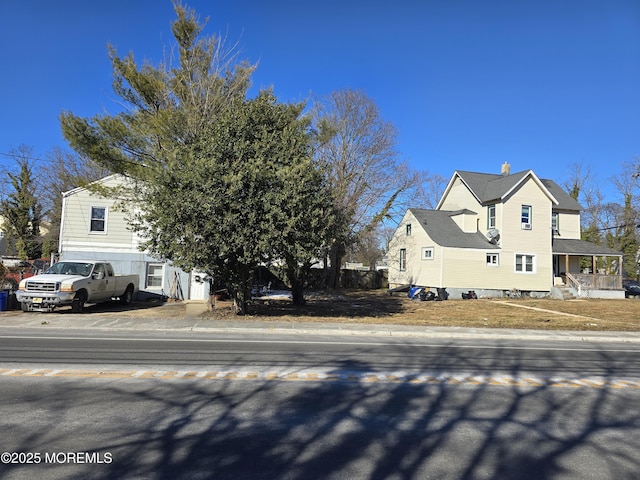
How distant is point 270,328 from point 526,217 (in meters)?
24.8

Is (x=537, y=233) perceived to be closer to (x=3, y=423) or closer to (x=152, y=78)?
(x=152, y=78)

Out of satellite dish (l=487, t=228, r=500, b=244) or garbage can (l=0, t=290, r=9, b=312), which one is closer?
garbage can (l=0, t=290, r=9, b=312)

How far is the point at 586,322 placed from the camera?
56.1ft

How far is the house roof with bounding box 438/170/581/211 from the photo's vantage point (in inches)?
1240

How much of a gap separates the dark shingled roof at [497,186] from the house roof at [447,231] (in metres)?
1.97

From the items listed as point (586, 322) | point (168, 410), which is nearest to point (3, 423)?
point (168, 410)

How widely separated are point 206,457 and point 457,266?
28.4 metres

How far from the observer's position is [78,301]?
16297 millimetres

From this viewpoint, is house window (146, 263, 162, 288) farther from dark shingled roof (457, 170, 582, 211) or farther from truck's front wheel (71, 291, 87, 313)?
dark shingled roof (457, 170, 582, 211)

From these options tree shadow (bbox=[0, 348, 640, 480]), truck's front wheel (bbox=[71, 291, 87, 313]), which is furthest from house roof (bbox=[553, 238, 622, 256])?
truck's front wheel (bbox=[71, 291, 87, 313])

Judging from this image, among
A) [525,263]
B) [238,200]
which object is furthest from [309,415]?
[525,263]

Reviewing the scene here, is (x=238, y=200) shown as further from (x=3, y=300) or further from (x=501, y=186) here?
(x=501, y=186)

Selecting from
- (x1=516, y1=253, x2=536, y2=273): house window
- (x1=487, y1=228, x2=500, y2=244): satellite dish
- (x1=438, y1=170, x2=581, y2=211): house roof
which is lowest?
(x1=516, y1=253, x2=536, y2=273): house window

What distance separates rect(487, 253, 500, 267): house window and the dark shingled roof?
3.87 meters
